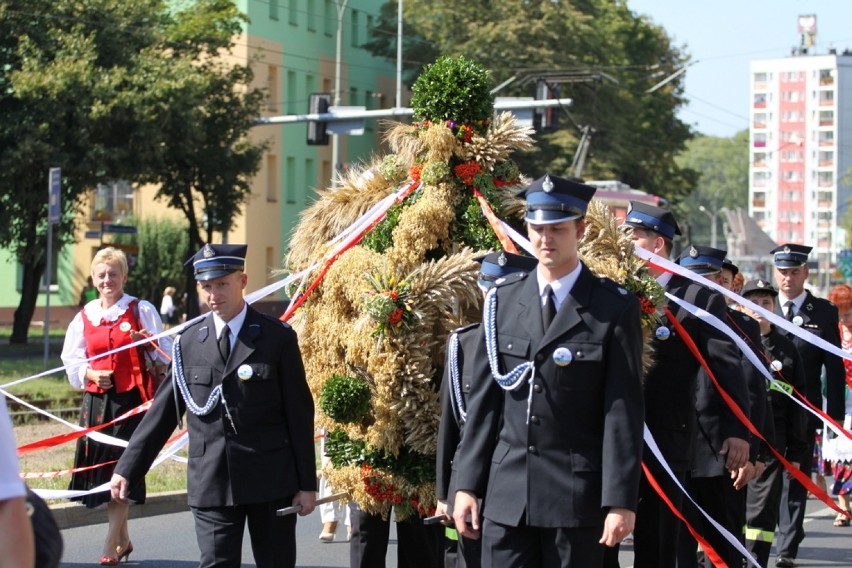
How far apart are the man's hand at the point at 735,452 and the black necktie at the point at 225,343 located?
2765 millimetres

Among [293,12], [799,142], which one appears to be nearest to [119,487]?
[293,12]

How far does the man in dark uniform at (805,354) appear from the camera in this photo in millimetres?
10289

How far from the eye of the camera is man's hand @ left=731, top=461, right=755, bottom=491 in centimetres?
788

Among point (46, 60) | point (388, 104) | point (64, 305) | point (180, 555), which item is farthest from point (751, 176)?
point (180, 555)

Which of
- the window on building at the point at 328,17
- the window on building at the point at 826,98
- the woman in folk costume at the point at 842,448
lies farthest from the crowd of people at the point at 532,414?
the window on building at the point at 826,98

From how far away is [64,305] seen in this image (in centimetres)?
5462

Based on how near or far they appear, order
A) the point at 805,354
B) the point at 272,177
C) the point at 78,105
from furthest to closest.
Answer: the point at 272,177
the point at 78,105
the point at 805,354

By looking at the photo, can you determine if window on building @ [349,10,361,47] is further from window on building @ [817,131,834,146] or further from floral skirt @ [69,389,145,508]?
window on building @ [817,131,834,146]

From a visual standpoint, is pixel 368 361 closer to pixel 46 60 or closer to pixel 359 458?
pixel 359 458

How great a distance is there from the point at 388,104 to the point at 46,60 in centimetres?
3039

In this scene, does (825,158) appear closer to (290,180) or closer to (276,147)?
(290,180)

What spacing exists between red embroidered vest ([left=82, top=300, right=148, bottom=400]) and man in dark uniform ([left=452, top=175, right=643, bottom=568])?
14.3ft

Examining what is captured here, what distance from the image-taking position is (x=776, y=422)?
1009cm

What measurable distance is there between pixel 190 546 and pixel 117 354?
1.67m
